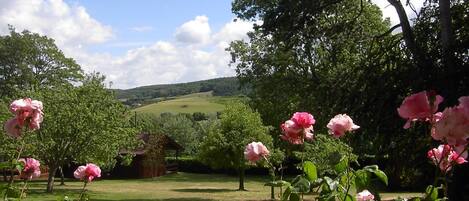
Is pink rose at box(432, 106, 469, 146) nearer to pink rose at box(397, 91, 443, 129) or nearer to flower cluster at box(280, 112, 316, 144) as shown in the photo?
pink rose at box(397, 91, 443, 129)

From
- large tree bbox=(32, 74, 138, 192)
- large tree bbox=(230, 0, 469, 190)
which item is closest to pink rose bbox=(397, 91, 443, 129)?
large tree bbox=(230, 0, 469, 190)

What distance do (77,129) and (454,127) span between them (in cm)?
2814

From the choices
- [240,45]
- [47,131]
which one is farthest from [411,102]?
[240,45]

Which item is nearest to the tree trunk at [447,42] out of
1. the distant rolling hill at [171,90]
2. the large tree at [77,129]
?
the large tree at [77,129]

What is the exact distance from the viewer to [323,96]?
1652 centimetres

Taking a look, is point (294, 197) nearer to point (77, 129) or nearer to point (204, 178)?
point (77, 129)

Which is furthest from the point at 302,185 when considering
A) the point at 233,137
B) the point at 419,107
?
the point at 233,137

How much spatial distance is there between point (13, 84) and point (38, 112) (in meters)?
46.7

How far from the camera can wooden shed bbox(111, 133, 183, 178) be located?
43312 millimetres

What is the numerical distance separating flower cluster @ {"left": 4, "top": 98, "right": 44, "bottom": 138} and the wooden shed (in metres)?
39.5

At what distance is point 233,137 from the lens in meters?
31.0

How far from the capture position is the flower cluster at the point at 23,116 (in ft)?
9.59

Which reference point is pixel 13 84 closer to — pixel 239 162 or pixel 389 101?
pixel 239 162

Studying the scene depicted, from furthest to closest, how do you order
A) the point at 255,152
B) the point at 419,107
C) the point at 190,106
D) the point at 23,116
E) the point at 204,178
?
1. the point at 190,106
2. the point at 204,178
3. the point at 255,152
4. the point at 23,116
5. the point at 419,107
